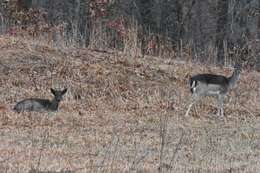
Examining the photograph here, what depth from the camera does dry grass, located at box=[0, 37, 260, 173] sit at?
942 centimetres

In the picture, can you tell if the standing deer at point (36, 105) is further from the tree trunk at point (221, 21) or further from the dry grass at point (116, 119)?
the tree trunk at point (221, 21)

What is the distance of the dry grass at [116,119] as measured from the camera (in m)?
9.42

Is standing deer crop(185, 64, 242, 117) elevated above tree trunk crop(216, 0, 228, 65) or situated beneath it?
situated beneath

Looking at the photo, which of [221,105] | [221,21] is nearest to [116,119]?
[221,105]

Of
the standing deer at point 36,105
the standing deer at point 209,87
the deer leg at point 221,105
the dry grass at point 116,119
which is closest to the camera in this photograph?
the dry grass at point 116,119

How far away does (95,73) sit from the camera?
1773cm

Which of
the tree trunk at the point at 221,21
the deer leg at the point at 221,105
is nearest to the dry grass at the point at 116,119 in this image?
the deer leg at the point at 221,105

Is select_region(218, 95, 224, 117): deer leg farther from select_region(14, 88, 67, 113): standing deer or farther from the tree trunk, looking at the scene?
the tree trunk

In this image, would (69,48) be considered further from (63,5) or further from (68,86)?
(63,5)

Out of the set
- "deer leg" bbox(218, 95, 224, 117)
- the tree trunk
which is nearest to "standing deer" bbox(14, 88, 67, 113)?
"deer leg" bbox(218, 95, 224, 117)

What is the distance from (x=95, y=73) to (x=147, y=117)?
10.7 ft

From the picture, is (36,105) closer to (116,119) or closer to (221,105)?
(116,119)

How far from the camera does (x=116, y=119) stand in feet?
47.1

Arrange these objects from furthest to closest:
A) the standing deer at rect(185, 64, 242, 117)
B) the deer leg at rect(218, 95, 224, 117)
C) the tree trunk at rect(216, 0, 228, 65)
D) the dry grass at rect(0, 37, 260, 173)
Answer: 1. the tree trunk at rect(216, 0, 228, 65)
2. the standing deer at rect(185, 64, 242, 117)
3. the deer leg at rect(218, 95, 224, 117)
4. the dry grass at rect(0, 37, 260, 173)
